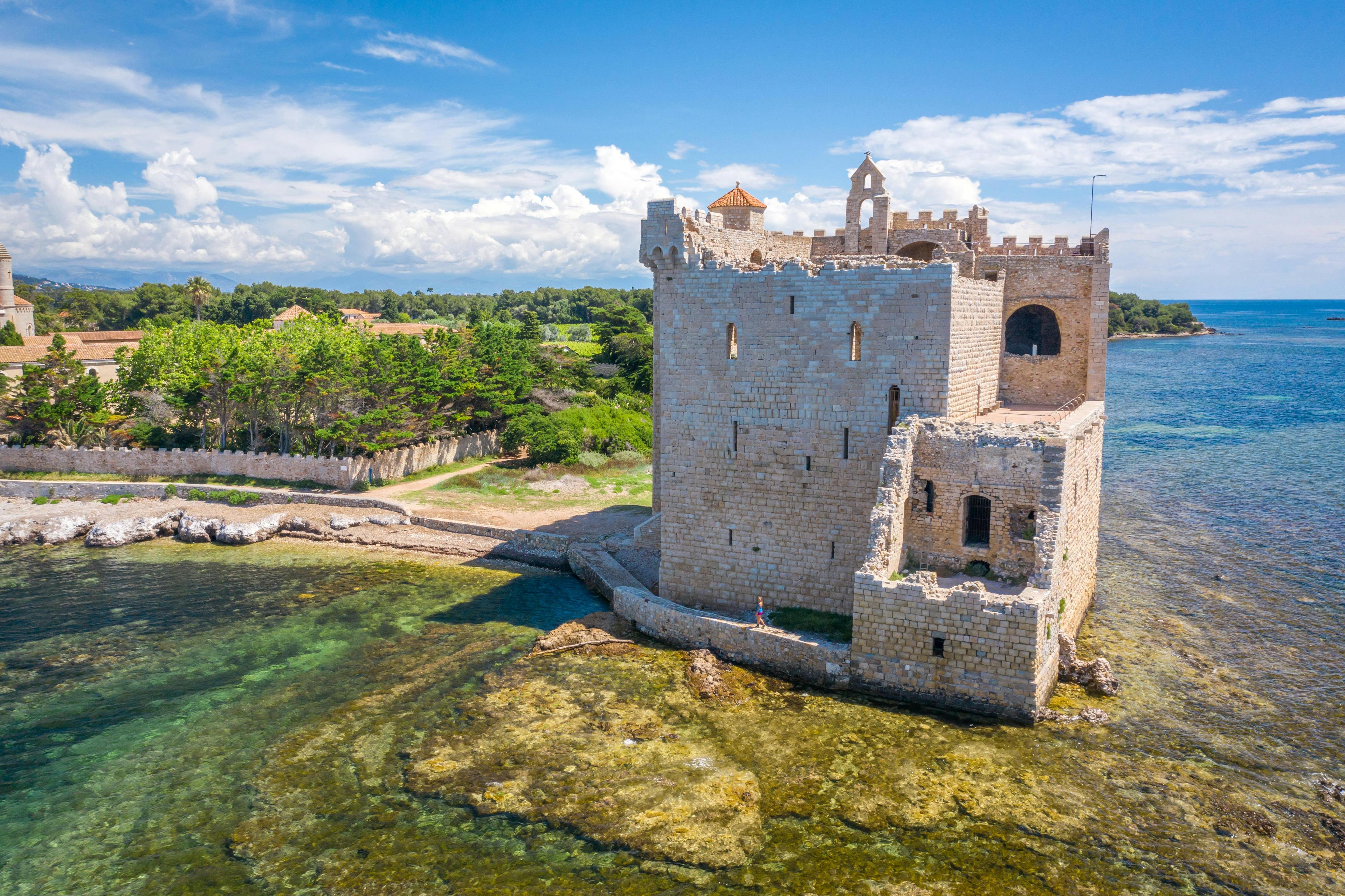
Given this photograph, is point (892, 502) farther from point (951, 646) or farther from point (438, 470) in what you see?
point (438, 470)

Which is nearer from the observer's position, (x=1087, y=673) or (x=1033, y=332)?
(x=1087, y=673)

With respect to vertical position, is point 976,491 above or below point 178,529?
above

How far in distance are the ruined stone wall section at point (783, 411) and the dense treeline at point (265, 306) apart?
58003mm

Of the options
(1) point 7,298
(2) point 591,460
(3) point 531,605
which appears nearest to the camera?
(3) point 531,605

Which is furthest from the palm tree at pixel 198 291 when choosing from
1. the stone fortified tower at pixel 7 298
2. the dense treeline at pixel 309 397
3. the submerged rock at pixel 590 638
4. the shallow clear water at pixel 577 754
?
the submerged rock at pixel 590 638

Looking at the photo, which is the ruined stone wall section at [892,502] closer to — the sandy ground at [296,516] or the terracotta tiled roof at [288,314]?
the sandy ground at [296,516]

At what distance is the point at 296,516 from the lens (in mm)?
29016

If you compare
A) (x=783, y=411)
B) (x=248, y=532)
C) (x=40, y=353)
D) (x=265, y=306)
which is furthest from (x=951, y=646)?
(x=265, y=306)

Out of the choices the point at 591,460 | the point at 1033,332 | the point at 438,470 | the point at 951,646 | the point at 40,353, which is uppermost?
the point at 1033,332

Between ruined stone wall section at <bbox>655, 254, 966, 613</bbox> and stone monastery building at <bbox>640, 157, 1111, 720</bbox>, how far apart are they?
1.5 inches

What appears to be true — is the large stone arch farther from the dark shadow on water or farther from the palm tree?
the palm tree

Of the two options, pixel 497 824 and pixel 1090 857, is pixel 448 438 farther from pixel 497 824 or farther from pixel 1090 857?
pixel 1090 857

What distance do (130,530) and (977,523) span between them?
27.3m

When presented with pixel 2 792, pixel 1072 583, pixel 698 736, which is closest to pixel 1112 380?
pixel 1072 583
